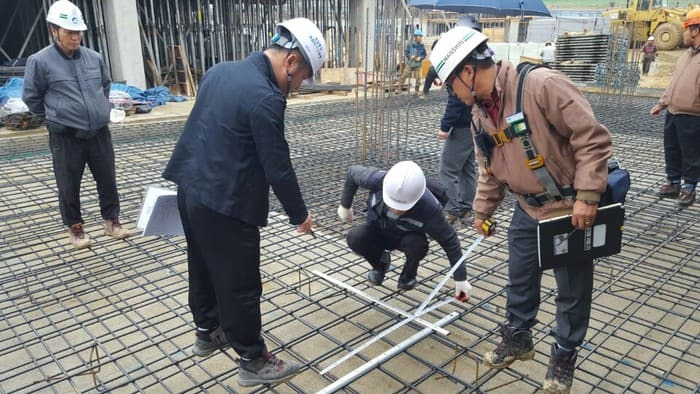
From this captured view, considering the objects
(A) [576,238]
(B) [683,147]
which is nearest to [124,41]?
(B) [683,147]

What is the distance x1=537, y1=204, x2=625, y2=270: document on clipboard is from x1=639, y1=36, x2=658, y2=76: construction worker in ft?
58.1

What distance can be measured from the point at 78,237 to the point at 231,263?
238cm

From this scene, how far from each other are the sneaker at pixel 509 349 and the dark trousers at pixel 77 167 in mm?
3039

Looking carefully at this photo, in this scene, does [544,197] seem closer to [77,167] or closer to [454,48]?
[454,48]

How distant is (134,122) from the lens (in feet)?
29.6

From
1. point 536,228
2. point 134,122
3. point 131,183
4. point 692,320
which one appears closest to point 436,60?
point 536,228

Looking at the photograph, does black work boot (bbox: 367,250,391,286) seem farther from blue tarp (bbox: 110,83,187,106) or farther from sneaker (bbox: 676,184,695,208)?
blue tarp (bbox: 110,83,187,106)

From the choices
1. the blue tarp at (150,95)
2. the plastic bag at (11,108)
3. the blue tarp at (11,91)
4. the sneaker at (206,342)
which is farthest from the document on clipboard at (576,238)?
the blue tarp at (150,95)

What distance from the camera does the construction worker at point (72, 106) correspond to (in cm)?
362

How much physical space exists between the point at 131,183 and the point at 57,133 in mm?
1932

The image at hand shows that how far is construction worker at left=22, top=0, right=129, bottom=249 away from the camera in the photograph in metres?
3.62

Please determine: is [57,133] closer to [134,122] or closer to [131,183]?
[131,183]

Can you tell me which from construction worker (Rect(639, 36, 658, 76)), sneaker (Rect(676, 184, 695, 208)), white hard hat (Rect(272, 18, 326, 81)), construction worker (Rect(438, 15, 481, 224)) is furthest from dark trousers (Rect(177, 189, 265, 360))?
construction worker (Rect(639, 36, 658, 76))

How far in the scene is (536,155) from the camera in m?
2.01
